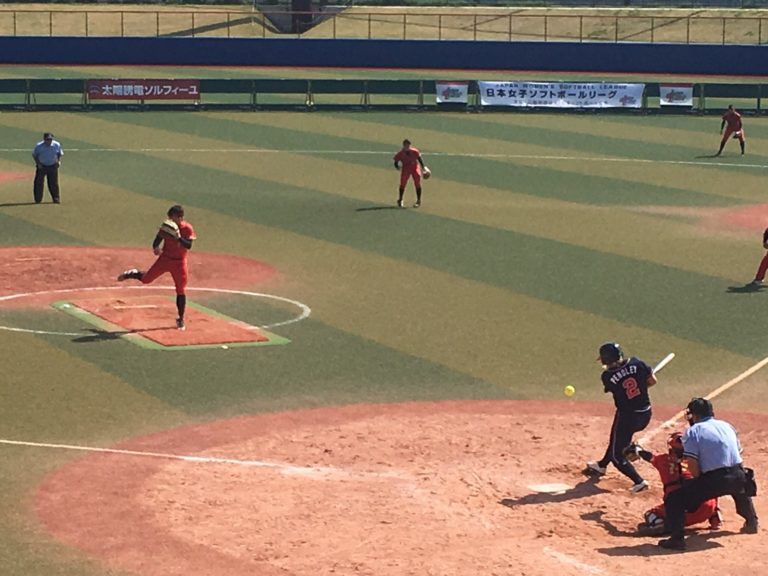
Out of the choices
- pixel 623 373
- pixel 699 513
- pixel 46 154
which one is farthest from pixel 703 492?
pixel 46 154

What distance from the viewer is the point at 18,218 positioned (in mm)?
39750

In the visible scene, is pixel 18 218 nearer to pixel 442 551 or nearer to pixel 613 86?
pixel 442 551

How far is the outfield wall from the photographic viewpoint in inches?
3206

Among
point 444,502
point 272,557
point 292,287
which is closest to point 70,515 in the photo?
point 272,557

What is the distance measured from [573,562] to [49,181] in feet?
94.8

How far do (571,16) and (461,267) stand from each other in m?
64.5

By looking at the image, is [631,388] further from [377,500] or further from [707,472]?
[377,500]

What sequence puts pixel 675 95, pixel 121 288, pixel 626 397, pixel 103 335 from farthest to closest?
pixel 675 95 < pixel 121 288 < pixel 103 335 < pixel 626 397

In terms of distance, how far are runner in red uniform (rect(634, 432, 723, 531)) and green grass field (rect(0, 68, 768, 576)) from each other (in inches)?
238

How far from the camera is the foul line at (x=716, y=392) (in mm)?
21484

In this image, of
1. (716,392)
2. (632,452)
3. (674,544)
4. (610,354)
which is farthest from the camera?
(716,392)

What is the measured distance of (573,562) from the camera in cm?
1603

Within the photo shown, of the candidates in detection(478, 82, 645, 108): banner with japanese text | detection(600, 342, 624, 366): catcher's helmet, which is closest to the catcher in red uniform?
detection(600, 342, 624, 366): catcher's helmet

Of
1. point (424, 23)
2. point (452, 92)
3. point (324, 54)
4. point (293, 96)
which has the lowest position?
point (293, 96)
